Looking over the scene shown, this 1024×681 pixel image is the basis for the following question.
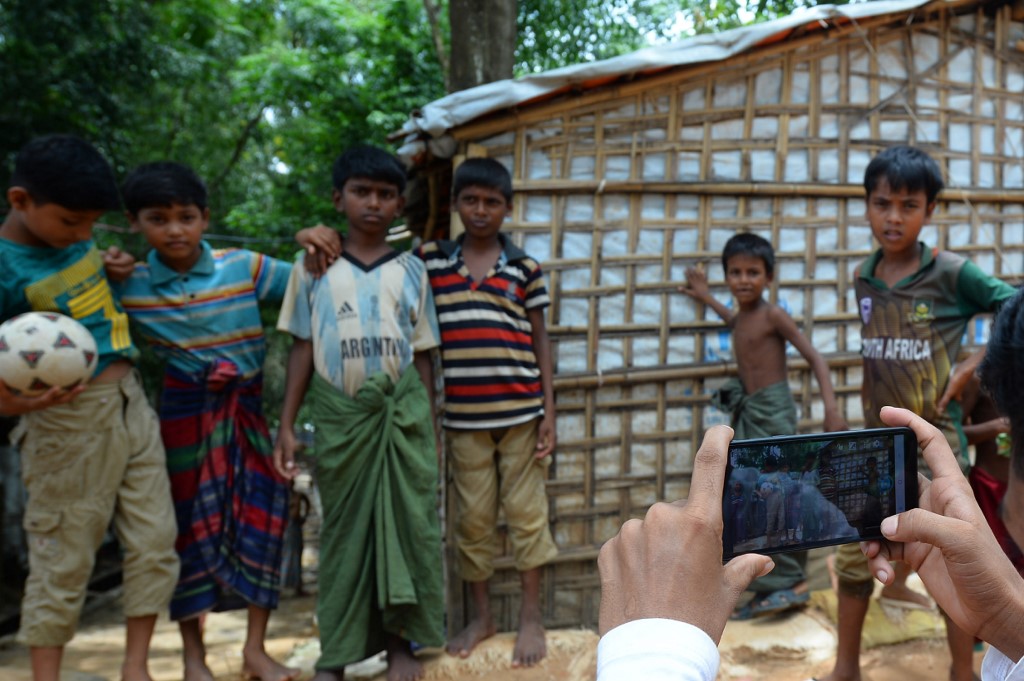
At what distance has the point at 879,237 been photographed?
121 inches

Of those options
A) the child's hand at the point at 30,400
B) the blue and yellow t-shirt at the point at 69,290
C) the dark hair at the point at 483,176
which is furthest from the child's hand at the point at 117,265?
the dark hair at the point at 483,176

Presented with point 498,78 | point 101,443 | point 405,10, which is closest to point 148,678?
point 101,443

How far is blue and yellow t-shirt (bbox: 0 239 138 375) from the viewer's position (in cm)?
280

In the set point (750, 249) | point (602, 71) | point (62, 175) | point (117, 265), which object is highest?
point (602, 71)

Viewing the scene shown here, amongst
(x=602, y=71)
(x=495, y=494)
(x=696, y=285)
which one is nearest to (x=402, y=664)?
(x=495, y=494)

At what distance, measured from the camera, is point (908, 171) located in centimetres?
295

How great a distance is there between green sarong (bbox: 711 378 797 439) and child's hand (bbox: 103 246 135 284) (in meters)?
2.86

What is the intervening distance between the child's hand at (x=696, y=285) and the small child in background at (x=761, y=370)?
0.56ft

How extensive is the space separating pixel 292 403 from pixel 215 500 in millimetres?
516

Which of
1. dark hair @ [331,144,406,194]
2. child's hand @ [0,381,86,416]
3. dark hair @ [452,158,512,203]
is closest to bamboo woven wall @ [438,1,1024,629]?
dark hair @ [452,158,512,203]

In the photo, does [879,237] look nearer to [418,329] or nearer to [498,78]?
[418,329]

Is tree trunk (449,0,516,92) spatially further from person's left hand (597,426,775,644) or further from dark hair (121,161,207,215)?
person's left hand (597,426,775,644)

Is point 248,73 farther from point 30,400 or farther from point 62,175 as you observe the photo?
point 30,400

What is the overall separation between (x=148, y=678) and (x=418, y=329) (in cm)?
173
